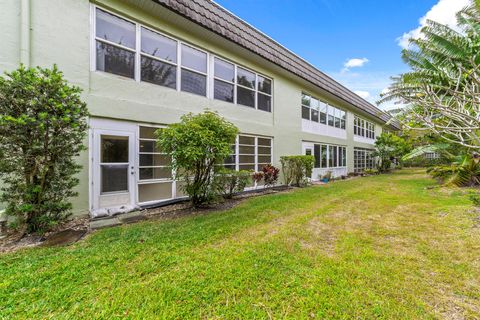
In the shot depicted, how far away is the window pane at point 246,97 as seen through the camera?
8789 mm

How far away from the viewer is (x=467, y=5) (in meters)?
7.42

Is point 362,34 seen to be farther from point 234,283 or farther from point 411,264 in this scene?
point 234,283

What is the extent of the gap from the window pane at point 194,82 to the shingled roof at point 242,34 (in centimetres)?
154

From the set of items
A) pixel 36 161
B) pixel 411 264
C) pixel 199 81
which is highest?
pixel 199 81

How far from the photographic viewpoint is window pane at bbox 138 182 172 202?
20.2ft

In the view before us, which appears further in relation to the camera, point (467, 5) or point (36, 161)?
point (467, 5)

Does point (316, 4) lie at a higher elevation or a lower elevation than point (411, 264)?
higher

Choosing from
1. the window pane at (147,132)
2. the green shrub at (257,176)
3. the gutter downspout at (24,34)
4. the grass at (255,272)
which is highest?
the gutter downspout at (24,34)

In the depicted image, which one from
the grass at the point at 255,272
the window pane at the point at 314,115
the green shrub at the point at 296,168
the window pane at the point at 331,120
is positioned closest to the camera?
the grass at the point at 255,272

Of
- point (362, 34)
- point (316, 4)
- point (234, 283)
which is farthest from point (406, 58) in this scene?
point (234, 283)

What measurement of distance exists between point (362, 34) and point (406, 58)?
8277 mm

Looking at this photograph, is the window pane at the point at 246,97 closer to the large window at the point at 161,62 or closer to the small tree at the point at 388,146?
the large window at the point at 161,62

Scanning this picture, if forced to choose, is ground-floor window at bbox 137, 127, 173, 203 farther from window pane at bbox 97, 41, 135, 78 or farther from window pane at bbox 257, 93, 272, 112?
window pane at bbox 257, 93, 272, 112

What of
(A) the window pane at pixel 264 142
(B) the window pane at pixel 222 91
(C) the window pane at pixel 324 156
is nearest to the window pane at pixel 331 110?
(C) the window pane at pixel 324 156
